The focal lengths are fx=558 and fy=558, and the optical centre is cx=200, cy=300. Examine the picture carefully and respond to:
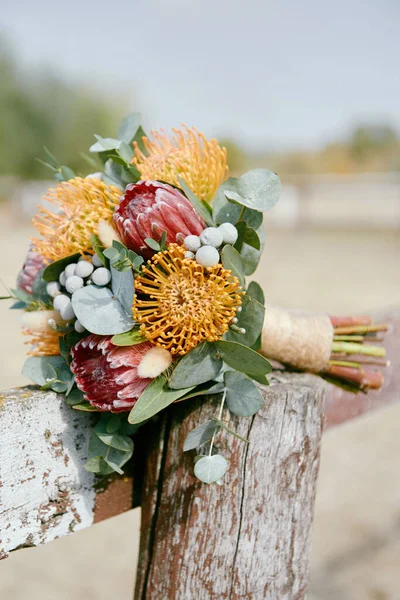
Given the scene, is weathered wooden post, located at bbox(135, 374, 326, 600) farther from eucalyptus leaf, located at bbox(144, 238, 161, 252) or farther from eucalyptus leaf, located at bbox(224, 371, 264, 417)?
eucalyptus leaf, located at bbox(144, 238, 161, 252)

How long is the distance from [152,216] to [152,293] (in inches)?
3.8

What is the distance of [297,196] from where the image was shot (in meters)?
13.6

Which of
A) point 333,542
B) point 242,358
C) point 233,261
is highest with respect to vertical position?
point 233,261

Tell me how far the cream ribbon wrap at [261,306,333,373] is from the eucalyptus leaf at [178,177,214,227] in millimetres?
262

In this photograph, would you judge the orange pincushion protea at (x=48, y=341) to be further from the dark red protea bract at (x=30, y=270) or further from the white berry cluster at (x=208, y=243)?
the white berry cluster at (x=208, y=243)

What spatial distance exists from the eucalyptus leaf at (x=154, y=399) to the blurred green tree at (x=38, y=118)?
20.8m

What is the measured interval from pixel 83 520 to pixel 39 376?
228mm

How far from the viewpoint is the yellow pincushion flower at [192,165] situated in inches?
31.1

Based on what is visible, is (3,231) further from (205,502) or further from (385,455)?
(205,502)

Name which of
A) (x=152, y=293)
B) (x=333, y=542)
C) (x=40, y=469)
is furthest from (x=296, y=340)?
(x=333, y=542)

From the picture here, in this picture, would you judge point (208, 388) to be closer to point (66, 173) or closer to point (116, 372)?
point (116, 372)

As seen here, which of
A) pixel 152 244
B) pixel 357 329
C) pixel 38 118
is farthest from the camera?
pixel 38 118

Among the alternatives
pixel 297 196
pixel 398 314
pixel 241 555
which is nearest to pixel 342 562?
pixel 398 314

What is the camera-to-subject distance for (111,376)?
2.31ft
